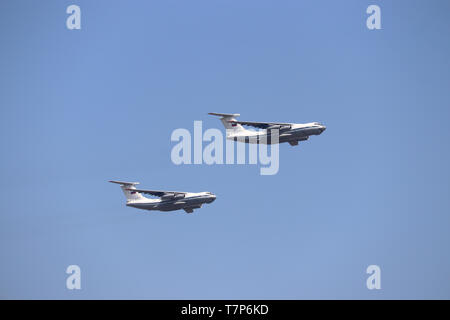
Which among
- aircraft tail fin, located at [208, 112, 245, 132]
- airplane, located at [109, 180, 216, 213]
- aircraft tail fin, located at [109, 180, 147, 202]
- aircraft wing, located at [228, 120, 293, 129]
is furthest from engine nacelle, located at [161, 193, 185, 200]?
aircraft tail fin, located at [208, 112, 245, 132]

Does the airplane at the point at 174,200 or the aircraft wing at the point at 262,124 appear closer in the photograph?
the aircraft wing at the point at 262,124

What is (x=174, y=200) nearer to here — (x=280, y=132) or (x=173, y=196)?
(x=173, y=196)

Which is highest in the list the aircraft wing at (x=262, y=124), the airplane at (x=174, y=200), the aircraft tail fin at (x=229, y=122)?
the aircraft tail fin at (x=229, y=122)

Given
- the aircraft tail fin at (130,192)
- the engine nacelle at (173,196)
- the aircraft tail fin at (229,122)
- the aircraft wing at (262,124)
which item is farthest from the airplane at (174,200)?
the aircraft tail fin at (229,122)

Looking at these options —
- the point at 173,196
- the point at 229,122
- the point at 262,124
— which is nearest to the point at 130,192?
the point at 173,196

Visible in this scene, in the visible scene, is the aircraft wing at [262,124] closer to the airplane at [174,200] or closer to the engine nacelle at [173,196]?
the airplane at [174,200]

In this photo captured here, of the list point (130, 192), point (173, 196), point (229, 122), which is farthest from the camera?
point (229, 122)

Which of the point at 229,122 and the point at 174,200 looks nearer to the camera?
the point at 174,200

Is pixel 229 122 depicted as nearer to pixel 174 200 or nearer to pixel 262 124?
pixel 262 124

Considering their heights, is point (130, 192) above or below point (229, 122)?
below

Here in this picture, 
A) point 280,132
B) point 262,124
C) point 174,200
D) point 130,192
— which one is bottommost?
point 174,200

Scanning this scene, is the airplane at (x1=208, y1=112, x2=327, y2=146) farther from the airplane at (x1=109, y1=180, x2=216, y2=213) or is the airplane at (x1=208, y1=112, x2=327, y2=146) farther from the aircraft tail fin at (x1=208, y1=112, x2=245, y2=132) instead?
the airplane at (x1=109, y1=180, x2=216, y2=213)

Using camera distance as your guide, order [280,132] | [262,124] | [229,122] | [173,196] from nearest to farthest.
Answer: [280,132] → [262,124] → [173,196] → [229,122]
